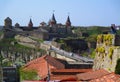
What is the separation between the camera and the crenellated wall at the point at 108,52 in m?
24.6

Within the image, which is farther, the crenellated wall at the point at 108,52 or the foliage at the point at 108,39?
the foliage at the point at 108,39

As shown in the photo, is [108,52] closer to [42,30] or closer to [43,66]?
[43,66]

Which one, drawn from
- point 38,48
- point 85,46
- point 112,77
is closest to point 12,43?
point 38,48

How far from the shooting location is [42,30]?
278ft

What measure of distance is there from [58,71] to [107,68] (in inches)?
249

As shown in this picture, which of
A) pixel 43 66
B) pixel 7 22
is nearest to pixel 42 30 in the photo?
pixel 7 22

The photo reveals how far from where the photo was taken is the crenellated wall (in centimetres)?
2462

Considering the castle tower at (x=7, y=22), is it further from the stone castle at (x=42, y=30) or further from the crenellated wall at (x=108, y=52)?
the crenellated wall at (x=108, y=52)

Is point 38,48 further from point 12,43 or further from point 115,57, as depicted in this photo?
point 115,57

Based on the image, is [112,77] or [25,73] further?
[25,73]

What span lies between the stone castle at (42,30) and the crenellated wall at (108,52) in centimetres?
5159

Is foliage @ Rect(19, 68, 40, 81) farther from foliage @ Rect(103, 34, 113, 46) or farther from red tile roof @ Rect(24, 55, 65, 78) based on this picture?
foliage @ Rect(103, 34, 113, 46)

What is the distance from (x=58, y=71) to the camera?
1246 inches

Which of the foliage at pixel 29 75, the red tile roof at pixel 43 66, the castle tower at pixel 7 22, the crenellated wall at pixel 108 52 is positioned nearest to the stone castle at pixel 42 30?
the castle tower at pixel 7 22
